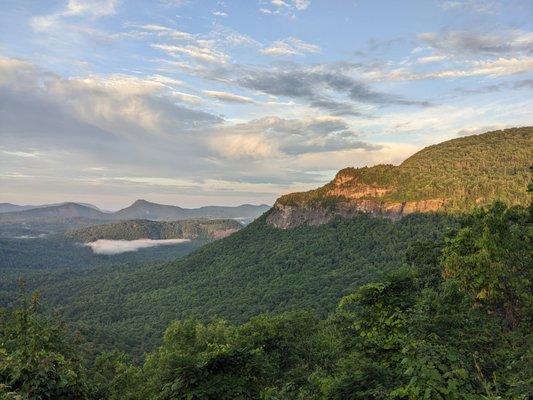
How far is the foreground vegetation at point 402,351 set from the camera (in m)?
9.03

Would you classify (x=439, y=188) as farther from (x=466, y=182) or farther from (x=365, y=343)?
(x=365, y=343)

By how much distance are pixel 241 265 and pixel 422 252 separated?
145 meters

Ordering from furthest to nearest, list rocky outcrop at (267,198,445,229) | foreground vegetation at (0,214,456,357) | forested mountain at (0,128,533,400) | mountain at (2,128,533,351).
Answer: rocky outcrop at (267,198,445,229), mountain at (2,128,533,351), foreground vegetation at (0,214,456,357), forested mountain at (0,128,533,400)

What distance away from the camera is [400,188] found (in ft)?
591

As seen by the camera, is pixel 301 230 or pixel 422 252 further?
pixel 301 230

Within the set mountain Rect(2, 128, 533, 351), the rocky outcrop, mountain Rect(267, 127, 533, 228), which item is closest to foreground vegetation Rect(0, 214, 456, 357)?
mountain Rect(2, 128, 533, 351)

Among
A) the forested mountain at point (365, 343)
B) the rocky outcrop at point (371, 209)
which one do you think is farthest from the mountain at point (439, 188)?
the forested mountain at point (365, 343)

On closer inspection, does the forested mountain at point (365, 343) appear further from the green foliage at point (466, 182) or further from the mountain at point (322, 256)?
the green foliage at point (466, 182)

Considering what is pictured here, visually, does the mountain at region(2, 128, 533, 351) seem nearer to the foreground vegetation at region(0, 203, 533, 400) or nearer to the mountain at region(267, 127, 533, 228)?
the mountain at region(267, 127, 533, 228)

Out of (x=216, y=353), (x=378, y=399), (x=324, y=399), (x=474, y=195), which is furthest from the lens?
(x=474, y=195)

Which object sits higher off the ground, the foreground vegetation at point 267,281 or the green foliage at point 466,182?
the green foliage at point 466,182

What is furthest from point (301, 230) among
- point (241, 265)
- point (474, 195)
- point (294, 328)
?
point (294, 328)

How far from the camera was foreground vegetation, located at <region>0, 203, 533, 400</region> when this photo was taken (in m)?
9.03

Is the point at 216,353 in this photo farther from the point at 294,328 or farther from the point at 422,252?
the point at 294,328
